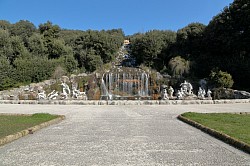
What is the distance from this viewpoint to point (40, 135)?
24.0 ft

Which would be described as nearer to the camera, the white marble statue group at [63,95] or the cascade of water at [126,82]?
the white marble statue group at [63,95]

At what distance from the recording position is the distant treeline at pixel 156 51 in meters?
36.7

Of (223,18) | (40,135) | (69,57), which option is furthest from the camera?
(69,57)

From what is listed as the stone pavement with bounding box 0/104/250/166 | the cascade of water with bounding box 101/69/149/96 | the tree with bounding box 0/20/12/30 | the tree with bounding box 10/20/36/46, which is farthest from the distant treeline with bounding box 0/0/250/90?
the stone pavement with bounding box 0/104/250/166

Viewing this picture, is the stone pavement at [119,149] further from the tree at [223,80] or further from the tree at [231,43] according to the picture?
the tree at [231,43]

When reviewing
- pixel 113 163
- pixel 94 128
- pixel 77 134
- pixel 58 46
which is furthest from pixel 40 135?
pixel 58 46

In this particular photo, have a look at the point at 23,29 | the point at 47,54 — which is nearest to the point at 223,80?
the point at 47,54

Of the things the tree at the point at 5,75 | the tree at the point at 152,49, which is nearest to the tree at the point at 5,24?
the tree at the point at 5,75

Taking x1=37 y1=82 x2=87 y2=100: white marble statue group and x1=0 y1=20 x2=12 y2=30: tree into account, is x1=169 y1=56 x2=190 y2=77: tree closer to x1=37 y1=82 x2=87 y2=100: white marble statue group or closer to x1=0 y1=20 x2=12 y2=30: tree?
x1=37 y1=82 x2=87 y2=100: white marble statue group

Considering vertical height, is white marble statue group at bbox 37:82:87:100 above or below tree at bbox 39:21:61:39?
below

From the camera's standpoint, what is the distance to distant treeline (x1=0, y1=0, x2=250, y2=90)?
120ft

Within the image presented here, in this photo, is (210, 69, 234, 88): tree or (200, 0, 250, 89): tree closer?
(210, 69, 234, 88): tree

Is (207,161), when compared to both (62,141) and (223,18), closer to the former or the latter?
(62,141)

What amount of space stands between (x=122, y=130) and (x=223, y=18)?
3494 cm
